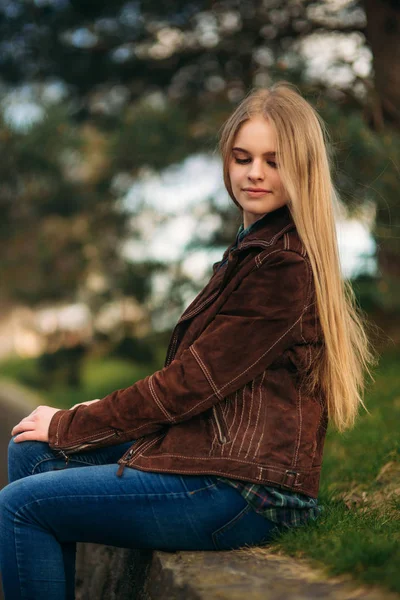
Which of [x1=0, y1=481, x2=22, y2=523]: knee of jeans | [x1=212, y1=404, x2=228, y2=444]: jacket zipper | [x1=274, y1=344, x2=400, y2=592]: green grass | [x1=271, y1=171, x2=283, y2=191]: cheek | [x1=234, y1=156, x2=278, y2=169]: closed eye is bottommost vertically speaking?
[x1=274, y1=344, x2=400, y2=592]: green grass

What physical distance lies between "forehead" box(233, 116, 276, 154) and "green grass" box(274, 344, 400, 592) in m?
1.04

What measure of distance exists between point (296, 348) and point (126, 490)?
0.56 meters

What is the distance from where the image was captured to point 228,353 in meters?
1.85

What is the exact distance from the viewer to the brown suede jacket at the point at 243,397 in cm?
184

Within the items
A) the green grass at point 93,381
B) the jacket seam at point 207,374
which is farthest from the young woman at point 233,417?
the green grass at point 93,381

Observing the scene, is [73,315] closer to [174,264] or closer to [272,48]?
[174,264]

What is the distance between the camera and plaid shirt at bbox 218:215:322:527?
1832 millimetres

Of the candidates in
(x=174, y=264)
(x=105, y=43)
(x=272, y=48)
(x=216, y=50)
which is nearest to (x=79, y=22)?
(x=105, y=43)

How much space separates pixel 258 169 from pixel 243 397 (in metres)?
0.62

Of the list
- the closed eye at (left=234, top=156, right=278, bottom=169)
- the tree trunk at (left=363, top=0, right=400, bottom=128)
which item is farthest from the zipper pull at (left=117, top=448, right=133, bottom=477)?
the tree trunk at (left=363, top=0, right=400, bottom=128)

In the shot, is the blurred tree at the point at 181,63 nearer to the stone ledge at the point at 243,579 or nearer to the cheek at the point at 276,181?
the cheek at the point at 276,181

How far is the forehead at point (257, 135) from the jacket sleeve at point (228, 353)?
1.06 feet

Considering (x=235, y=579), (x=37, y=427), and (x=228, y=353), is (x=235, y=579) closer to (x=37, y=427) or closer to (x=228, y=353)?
(x=228, y=353)

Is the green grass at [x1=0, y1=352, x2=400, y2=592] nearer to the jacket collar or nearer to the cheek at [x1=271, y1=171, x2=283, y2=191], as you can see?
the jacket collar
